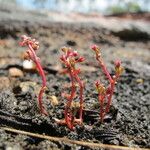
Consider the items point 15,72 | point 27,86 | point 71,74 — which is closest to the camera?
point 71,74

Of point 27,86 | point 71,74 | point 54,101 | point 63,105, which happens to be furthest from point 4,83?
point 71,74

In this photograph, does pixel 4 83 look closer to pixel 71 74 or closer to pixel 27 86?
pixel 27 86

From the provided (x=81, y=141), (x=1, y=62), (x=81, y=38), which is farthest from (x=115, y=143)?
(x=81, y=38)

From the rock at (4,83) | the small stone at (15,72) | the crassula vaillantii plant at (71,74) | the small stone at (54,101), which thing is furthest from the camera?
the small stone at (15,72)

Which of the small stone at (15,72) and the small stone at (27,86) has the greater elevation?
the small stone at (15,72)

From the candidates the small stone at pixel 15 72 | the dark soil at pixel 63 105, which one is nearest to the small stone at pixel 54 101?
the dark soil at pixel 63 105

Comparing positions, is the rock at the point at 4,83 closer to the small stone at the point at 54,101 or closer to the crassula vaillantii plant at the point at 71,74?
the small stone at the point at 54,101

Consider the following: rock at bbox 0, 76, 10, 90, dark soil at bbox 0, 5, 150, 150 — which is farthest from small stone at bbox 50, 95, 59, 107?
rock at bbox 0, 76, 10, 90

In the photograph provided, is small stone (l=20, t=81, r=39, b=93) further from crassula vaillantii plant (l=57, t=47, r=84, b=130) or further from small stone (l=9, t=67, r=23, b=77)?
crassula vaillantii plant (l=57, t=47, r=84, b=130)

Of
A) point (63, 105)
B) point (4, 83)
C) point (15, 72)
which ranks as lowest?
point (63, 105)

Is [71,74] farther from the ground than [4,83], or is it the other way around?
[71,74]

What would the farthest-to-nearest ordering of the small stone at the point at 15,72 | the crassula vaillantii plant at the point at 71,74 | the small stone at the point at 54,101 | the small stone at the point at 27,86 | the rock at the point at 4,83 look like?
1. the small stone at the point at 15,72
2. the rock at the point at 4,83
3. the small stone at the point at 27,86
4. the small stone at the point at 54,101
5. the crassula vaillantii plant at the point at 71,74

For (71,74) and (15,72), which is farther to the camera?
(15,72)
